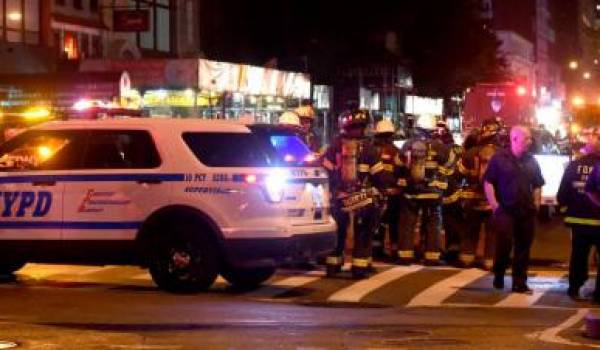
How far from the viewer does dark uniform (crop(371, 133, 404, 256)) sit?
12391mm

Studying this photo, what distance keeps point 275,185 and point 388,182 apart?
2576 millimetres

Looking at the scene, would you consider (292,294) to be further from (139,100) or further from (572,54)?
(572,54)

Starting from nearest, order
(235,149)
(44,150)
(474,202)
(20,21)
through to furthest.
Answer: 1. (235,149)
2. (44,150)
3. (474,202)
4. (20,21)

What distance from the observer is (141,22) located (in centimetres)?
2844

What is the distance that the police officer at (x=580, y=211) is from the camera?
10.8m

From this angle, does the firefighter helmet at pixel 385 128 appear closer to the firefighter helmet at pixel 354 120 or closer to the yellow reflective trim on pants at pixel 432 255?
the firefighter helmet at pixel 354 120

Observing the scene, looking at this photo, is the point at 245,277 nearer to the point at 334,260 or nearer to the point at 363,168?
the point at 334,260

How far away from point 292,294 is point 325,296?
378mm

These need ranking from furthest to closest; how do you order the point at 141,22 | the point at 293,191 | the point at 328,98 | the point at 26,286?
the point at 328,98, the point at 141,22, the point at 26,286, the point at 293,191

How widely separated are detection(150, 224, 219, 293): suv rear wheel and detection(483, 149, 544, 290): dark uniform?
308 centimetres

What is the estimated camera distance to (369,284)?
11883 millimetres

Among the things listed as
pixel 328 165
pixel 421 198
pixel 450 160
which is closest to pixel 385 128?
pixel 328 165

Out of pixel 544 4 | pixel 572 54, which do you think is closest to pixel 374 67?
pixel 544 4

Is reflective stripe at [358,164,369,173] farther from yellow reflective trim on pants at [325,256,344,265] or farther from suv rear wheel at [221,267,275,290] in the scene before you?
suv rear wheel at [221,267,275,290]
